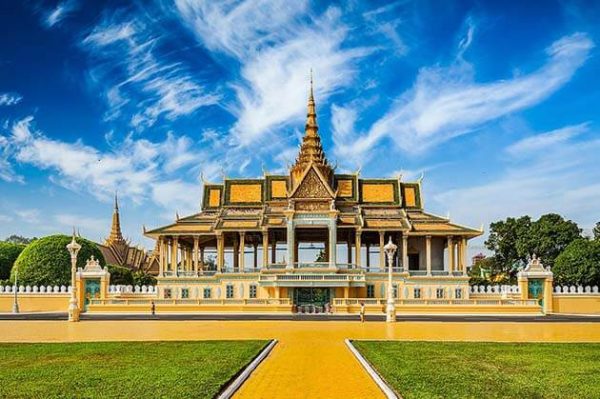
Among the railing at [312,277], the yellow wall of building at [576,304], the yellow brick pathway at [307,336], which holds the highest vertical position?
the railing at [312,277]

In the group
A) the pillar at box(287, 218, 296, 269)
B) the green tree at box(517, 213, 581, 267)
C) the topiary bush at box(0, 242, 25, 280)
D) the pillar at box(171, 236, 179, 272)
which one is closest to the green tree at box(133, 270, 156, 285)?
the topiary bush at box(0, 242, 25, 280)

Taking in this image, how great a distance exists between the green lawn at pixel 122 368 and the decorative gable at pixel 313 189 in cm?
3085

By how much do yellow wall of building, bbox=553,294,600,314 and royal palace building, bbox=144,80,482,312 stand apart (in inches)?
270

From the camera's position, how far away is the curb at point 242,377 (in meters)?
11.1

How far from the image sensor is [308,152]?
57344mm

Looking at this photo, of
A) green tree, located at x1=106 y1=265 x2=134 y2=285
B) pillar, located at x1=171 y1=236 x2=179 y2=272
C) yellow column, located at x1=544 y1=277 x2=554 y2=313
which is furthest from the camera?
green tree, located at x1=106 y1=265 x2=134 y2=285

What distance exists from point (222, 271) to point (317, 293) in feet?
26.6

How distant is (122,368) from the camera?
13.8m

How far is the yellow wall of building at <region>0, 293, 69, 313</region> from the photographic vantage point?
4600 centimetres

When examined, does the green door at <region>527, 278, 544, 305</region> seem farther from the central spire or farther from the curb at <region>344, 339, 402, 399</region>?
the curb at <region>344, 339, 402, 399</region>

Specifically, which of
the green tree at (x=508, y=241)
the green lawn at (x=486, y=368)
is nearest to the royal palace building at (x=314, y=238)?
the green tree at (x=508, y=241)

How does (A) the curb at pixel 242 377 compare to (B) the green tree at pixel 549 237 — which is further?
(B) the green tree at pixel 549 237

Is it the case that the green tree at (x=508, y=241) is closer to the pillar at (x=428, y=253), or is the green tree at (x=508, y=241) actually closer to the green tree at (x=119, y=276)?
the pillar at (x=428, y=253)

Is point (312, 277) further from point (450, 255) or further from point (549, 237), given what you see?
point (549, 237)
